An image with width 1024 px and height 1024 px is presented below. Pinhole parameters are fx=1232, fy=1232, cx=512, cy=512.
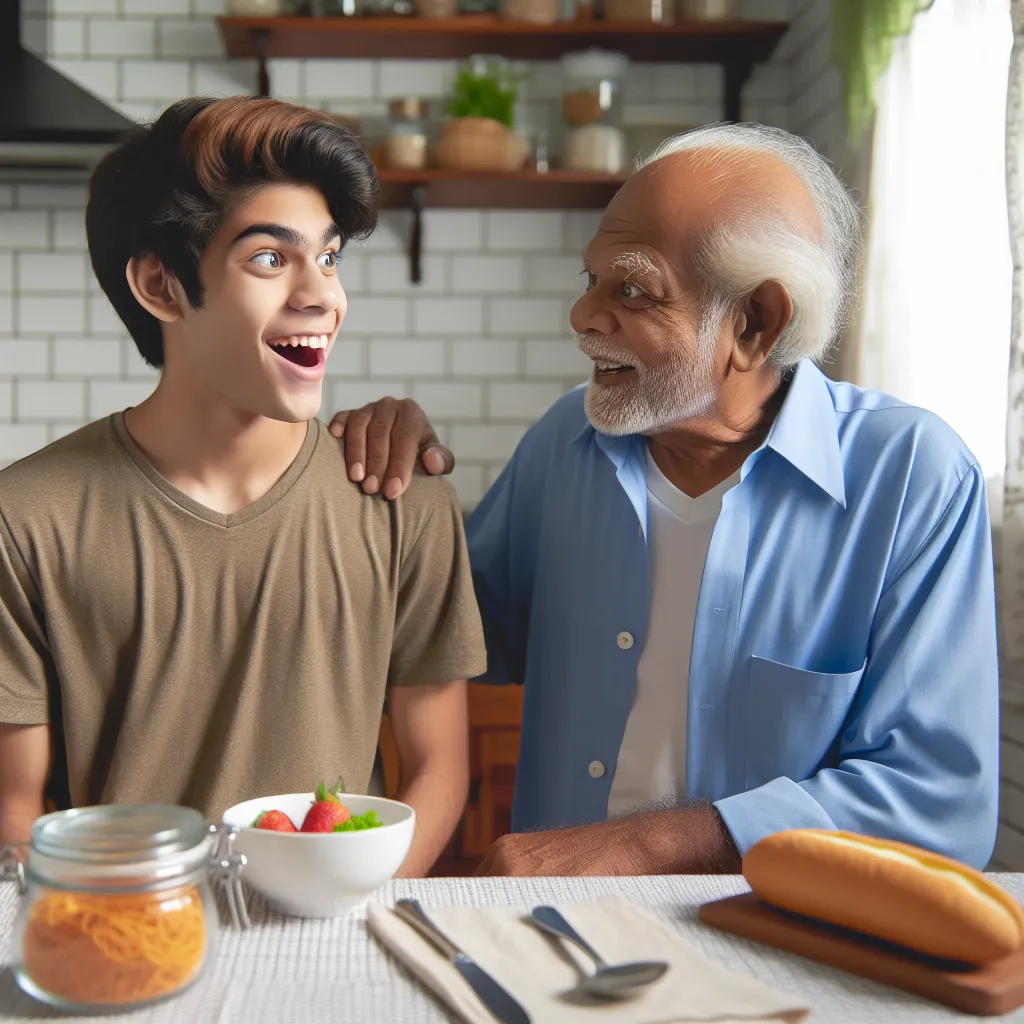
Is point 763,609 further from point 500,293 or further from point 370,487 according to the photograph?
point 500,293

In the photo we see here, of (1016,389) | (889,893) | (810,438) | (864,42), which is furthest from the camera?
(864,42)

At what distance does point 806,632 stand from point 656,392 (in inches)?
14.5

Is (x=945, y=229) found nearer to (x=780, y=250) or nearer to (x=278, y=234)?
(x=780, y=250)

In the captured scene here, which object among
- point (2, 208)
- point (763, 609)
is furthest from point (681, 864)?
point (2, 208)

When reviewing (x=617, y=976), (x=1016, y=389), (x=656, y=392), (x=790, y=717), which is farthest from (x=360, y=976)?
(x=1016, y=389)

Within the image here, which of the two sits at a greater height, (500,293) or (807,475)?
(500,293)

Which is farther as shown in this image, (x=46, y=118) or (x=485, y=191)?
(x=485, y=191)

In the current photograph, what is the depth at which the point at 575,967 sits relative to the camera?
2.81 ft

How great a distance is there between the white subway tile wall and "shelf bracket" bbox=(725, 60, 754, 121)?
0.07 m

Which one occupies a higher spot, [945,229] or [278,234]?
[945,229]

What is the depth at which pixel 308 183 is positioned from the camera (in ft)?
4.64

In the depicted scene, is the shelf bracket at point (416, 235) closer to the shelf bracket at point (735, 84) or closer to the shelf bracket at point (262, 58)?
the shelf bracket at point (262, 58)

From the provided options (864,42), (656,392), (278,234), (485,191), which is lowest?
(656,392)

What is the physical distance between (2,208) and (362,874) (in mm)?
3091
